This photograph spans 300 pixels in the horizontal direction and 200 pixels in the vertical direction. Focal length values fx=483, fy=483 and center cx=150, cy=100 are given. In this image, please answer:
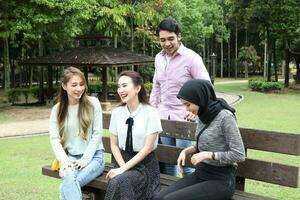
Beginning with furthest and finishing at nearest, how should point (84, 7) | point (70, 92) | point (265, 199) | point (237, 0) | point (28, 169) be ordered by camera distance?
1. point (237, 0)
2. point (84, 7)
3. point (28, 169)
4. point (70, 92)
5. point (265, 199)

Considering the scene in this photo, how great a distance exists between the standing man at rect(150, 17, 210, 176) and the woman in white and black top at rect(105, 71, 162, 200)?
0.51 meters

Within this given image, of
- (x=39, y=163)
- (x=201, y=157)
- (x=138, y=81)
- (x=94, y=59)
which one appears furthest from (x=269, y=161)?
(x=94, y=59)

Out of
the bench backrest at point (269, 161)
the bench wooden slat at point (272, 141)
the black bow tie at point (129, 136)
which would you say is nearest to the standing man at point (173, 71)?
the bench backrest at point (269, 161)

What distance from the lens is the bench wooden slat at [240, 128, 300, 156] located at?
3989mm

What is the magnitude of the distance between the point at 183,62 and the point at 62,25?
1722 centimetres

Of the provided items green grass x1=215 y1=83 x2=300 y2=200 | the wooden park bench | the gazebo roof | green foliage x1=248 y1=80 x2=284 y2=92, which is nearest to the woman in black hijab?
the wooden park bench

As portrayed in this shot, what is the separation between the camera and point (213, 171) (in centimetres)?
397

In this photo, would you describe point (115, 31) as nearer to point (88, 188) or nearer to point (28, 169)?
point (28, 169)

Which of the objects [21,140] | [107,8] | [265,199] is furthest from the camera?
[107,8]

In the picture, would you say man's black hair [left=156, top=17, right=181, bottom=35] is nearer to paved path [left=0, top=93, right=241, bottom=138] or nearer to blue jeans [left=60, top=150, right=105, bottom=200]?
blue jeans [left=60, top=150, right=105, bottom=200]

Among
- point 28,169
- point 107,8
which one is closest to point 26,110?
point 107,8

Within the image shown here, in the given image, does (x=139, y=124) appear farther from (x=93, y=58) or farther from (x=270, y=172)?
(x=93, y=58)

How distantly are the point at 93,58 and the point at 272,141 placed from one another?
1835cm

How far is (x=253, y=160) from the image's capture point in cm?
425
